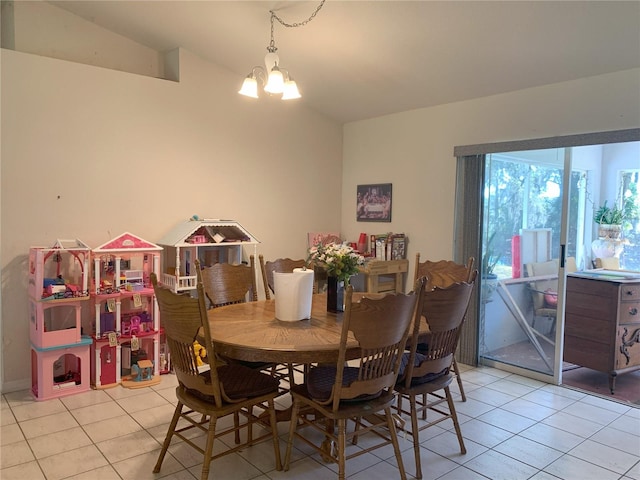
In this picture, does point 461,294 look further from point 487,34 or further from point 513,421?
point 487,34

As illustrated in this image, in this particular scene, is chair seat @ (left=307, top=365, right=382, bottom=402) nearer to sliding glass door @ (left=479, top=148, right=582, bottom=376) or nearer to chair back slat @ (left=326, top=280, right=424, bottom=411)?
chair back slat @ (left=326, top=280, right=424, bottom=411)

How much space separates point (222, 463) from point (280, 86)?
2.20 m

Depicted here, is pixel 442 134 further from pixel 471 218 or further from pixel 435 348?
pixel 435 348

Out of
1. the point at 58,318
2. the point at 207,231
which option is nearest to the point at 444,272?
the point at 207,231

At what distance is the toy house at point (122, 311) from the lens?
3.61 metres

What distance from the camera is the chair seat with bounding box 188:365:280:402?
232cm

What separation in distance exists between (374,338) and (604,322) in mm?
2659

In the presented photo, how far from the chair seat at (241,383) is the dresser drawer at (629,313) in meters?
2.91

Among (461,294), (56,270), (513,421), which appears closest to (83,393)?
(56,270)

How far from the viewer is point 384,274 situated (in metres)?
4.59

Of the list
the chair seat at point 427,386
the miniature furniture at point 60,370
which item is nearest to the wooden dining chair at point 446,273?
the chair seat at point 427,386

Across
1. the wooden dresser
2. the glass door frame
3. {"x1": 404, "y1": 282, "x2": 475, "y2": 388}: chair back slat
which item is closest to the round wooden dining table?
{"x1": 404, "y1": 282, "x2": 475, "y2": 388}: chair back slat

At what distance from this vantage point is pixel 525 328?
411cm

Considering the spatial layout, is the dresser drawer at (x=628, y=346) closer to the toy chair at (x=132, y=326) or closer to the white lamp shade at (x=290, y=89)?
the white lamp shade at (x=290, y=89)
